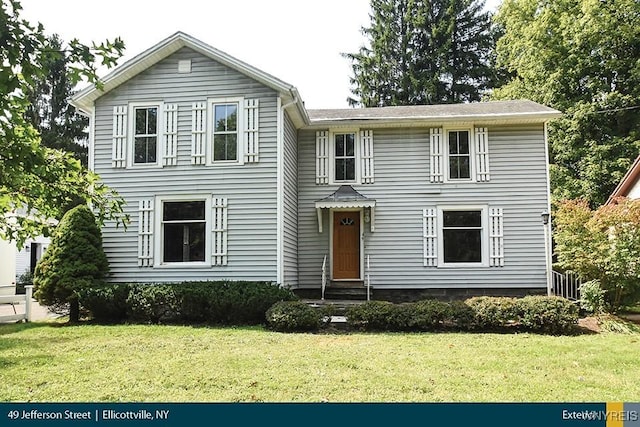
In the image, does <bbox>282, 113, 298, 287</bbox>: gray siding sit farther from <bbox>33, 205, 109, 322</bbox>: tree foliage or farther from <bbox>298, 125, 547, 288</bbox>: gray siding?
<bbox>33, 205, 109, 322</bbox>: tree foliage

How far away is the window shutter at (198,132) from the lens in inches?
478

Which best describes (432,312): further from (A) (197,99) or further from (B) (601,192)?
(B) (601,192)

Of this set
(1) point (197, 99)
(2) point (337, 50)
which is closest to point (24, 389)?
(1) point (197, 99)

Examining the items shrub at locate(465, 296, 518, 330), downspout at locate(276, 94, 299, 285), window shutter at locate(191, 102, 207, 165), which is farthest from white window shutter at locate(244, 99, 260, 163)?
shrub at locate(465, 296, 518, 330)

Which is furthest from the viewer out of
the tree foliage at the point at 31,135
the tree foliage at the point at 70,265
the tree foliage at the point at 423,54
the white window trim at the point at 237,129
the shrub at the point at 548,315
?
the tree foliage at the point at 423,54

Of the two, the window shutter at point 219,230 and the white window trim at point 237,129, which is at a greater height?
the white window trim at point 237,129

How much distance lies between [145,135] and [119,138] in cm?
61

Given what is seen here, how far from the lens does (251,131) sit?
1200 centimetres

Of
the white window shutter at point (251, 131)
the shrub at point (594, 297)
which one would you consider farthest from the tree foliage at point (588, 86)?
the white window shutter at point (251, 131)

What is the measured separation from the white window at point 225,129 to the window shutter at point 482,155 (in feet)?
20.3

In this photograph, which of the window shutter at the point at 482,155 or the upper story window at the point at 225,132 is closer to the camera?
the upper story window at the point at 225,132

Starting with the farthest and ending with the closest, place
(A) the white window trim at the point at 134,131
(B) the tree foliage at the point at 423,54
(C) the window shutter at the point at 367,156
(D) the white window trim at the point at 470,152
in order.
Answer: (B) the tree foliage at the point at 423,54
(C) the window shutter at the point at 367,156
(D) the white window trim at the point at 470,152
(A) the white window trim at the point at 134,131

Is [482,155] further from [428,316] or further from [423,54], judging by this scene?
[423,54]

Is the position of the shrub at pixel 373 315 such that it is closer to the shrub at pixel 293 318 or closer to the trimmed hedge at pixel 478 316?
the trimmed hedge at pixel 478 316
